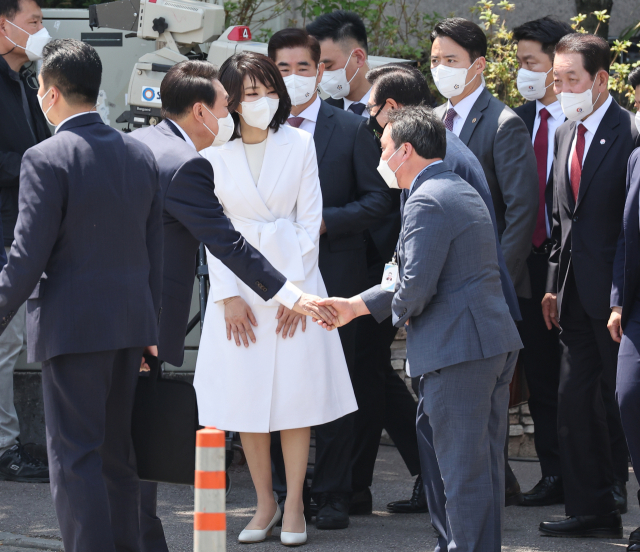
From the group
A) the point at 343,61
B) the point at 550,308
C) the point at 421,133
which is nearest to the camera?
the point at 421,133

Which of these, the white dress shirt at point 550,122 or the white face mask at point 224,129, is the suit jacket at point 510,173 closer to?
the white dress shirt at point 550,122

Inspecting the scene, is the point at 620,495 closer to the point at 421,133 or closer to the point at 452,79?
the point at 452,79

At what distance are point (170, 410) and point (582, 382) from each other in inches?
79.5

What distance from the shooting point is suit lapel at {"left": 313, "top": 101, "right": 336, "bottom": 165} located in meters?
4.71

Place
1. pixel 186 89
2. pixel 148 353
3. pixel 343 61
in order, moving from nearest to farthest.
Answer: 1. pixel 148 353
2. pixel 186 89
3. pixel 343 61

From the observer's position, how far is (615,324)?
162 inches

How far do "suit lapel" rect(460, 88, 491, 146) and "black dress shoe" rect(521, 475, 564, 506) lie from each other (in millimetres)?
1796

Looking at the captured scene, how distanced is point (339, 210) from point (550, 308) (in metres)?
1.17

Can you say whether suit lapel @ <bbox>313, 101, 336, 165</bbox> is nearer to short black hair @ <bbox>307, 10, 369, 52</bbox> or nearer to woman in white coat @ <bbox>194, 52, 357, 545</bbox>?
woman in white coat @ <bbox>194, 52, 357, 545</bbox>

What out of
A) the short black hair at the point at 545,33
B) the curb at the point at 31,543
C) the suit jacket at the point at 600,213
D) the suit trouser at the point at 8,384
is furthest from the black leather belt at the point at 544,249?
the suit trouser at the point at 8,384

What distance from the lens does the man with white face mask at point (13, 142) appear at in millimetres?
5309

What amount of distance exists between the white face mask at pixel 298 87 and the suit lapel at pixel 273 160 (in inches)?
21.0

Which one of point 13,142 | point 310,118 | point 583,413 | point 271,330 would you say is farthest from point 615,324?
point 13,142

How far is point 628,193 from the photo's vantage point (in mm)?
4051
